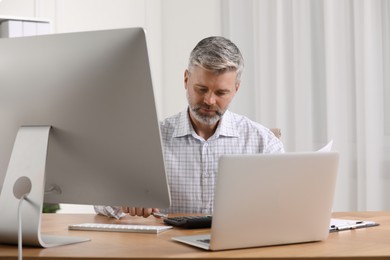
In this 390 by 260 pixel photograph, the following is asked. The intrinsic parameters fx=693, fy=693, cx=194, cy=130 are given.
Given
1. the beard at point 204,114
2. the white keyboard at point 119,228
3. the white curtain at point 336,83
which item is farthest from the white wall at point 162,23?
the white keyboard at point 119,228

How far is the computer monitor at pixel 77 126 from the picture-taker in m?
1.68

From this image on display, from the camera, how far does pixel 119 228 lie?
202 centimetres

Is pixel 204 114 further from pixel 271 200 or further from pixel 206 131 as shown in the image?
pixel 271 200

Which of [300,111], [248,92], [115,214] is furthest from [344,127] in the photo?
[115,214]

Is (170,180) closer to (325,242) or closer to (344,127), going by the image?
(325,242)

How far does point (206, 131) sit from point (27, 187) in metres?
1.21

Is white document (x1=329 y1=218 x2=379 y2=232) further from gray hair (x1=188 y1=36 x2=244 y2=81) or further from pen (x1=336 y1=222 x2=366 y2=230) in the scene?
gray hair (x1=188 y1=36 x2=244 y2=81)

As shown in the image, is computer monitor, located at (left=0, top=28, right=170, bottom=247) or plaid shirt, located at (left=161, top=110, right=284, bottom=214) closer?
computer monitor, located at (left=0, top=28, right=170, bottom=247)

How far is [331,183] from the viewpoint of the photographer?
1.79m

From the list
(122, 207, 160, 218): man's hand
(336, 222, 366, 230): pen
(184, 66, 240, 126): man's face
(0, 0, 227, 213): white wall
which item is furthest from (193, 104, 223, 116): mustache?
(0, 0, 227, 213): white wall

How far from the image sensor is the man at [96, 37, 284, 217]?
8.85 feet

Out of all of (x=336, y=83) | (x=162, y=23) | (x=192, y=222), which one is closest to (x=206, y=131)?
(x=192, y=222)

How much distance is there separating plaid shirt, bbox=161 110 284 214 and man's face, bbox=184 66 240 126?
100mm

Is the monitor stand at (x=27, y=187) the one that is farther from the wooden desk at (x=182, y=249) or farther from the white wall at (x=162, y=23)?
the white wall at (x=162, y=23)
